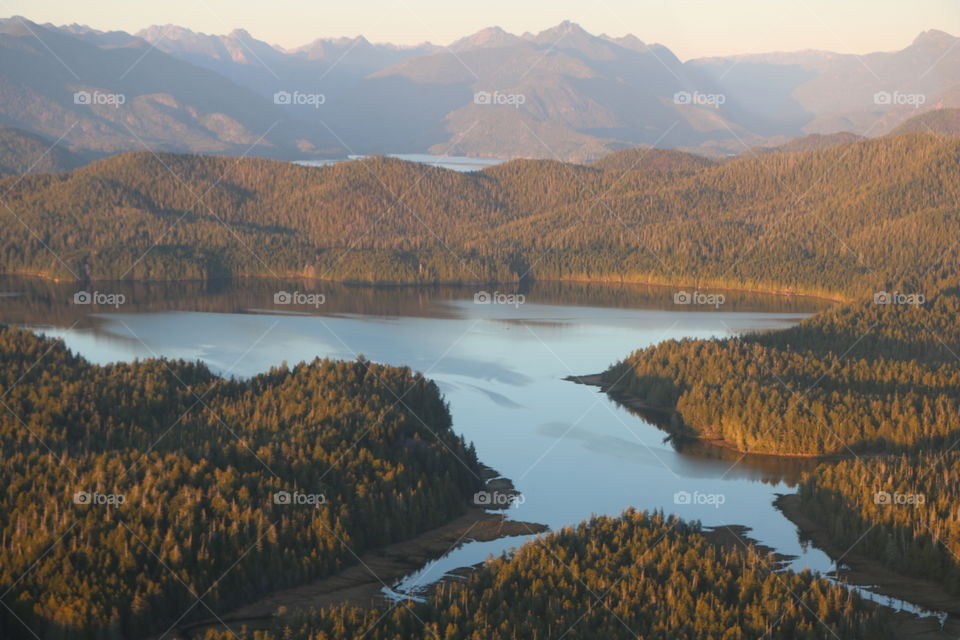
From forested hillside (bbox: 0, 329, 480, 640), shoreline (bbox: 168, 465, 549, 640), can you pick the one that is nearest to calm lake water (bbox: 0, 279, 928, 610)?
shoreline (bbox: 168, 465, 549, 640)

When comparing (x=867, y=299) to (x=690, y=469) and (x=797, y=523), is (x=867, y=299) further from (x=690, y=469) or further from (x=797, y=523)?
(x=797, y=523)

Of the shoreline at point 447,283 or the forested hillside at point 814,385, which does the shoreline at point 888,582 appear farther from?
the shoreline at point 447,283

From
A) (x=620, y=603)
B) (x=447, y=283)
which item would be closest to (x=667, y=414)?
(x=620, y=603)

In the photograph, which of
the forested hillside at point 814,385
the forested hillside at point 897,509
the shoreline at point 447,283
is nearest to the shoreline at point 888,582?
the forested hillside at point 897,509

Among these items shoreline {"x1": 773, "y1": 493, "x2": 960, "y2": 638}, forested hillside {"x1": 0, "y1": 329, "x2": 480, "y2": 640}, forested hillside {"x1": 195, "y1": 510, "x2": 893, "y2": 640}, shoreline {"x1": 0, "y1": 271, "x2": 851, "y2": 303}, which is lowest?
shoreline {"x1": 773, "y1": 493, "x2": 960, "y2": 638}

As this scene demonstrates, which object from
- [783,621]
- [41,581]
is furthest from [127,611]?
[783,621]

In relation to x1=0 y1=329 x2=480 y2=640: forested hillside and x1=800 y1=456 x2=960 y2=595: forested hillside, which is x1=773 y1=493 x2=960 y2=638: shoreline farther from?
x1=0 y1=329 x2=480 y2=640: forested hillside
